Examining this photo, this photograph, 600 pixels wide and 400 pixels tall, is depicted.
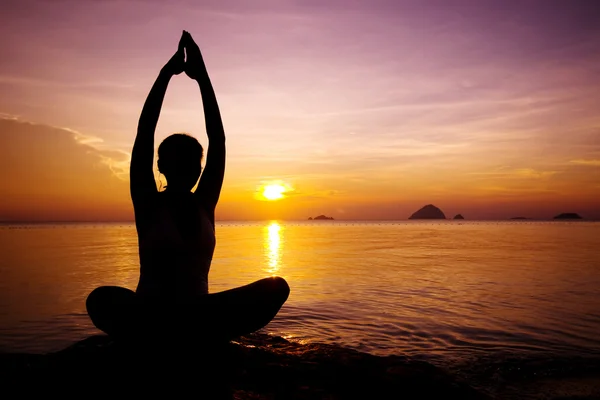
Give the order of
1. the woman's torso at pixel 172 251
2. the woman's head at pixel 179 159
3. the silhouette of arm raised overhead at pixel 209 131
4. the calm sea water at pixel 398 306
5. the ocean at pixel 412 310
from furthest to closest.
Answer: the calm sea water at pixel 398 306 → the ocean at pixel 412 310 → the silhouette of arm raised overhead at pixel 209 131 → the woman's head at pixel 179 159 → the woman's torso at pixel 172 251

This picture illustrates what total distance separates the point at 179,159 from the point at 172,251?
88 centimetres

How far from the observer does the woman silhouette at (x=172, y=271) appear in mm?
3127

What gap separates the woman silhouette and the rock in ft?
0.93

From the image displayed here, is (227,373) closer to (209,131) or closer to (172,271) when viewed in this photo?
(172,271)

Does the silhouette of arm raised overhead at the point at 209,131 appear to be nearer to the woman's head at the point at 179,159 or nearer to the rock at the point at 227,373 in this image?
the woman's head at the point at 179,159

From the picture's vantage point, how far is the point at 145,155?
3250 millimetres

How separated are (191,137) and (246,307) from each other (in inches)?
64.7

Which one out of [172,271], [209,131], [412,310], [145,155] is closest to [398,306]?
[412,310]

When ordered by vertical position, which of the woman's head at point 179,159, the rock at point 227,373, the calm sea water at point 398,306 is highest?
the woman's head at point 179,159

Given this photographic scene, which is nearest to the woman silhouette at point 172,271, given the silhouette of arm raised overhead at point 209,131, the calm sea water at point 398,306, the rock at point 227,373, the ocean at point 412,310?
the silhouette of arm raised overhead at point 209,131

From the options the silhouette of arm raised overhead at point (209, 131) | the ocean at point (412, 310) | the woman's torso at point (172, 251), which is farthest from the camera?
the ocean at point (412, 310)

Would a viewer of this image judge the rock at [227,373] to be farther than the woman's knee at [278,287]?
No

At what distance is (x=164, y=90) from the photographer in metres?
3.56

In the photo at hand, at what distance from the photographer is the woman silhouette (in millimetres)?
3127
